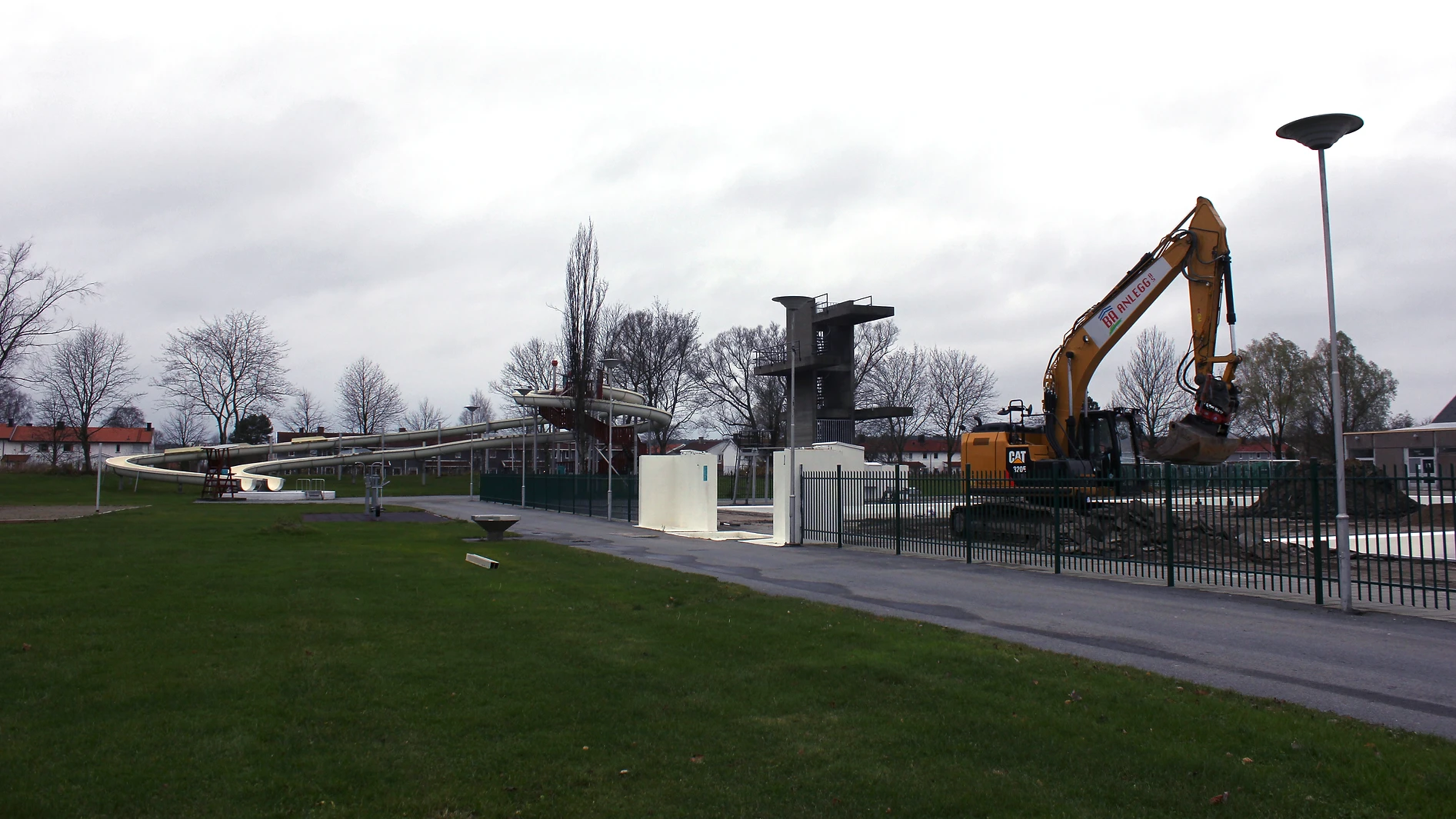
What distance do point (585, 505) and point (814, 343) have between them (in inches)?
887

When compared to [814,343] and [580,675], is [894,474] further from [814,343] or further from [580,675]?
[814,343]

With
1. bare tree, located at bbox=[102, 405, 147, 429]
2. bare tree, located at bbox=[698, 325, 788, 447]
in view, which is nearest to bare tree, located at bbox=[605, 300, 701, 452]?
bare tree, located at bbox=[698, 325, 788, 447]

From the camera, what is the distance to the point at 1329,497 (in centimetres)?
1511

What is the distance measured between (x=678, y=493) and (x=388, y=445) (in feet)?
156

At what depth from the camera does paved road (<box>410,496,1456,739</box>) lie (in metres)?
7.88

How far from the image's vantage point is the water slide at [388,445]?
1993 inches

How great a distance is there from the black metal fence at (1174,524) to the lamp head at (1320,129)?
4.33m

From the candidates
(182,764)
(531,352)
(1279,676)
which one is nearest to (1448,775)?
(1279,676)

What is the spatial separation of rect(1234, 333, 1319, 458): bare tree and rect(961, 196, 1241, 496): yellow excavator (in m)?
43.2

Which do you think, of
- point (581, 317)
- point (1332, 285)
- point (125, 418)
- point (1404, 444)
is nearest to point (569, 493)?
point (581, 317)

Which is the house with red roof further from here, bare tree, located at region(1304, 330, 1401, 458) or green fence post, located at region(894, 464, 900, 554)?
bare tree, located at region(1304, 330, 1401, 458)

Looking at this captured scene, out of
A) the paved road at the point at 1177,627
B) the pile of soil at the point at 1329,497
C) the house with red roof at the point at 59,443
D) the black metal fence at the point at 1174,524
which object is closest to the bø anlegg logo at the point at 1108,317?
the black metal fence at the point at 1174,524

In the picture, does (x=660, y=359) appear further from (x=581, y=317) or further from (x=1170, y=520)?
(x=1170, y=520)

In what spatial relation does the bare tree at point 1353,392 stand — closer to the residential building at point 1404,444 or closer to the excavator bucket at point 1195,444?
the residential building at point 1404,444
